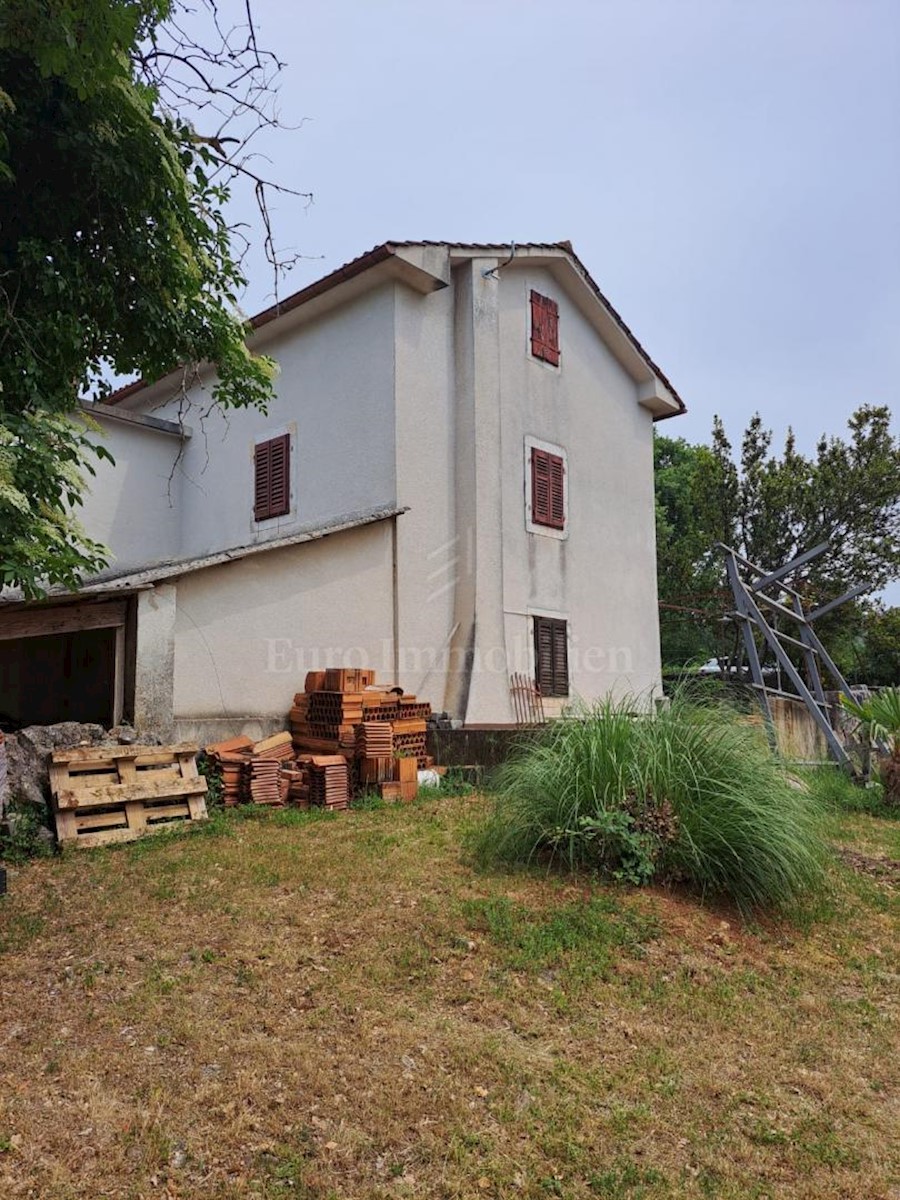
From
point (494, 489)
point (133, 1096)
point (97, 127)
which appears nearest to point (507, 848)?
point (133, 1096)

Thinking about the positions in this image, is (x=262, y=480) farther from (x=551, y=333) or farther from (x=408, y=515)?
(x=551, y=333)

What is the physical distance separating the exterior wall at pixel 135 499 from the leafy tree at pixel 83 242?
859 centimetres

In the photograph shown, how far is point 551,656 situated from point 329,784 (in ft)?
17.6

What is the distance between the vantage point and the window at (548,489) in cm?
1347

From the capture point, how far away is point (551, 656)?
13.3 m

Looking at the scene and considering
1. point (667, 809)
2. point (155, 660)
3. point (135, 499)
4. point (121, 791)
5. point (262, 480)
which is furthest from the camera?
point (135, 499)

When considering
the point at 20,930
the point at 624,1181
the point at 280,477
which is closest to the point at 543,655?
the point at 280,477

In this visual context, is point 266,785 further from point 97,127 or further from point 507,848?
point 97,127

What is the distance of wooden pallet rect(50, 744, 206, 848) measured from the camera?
23.9 ft

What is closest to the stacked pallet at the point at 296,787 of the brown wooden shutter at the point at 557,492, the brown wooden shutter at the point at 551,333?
the brown wooden shutter at the point at 557,492

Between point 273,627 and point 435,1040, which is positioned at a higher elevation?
point 273,627

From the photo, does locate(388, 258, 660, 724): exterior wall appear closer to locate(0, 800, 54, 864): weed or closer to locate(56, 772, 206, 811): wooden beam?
locate(56, 772, 206, 811): wooden beam

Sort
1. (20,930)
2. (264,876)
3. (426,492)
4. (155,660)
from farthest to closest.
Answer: (426,492)
(155,660)
(264,876)
(20,930)

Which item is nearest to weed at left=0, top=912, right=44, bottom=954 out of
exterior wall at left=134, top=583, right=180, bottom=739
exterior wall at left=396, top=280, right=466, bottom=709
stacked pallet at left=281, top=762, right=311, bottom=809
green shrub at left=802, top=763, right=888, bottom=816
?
exterior wall at left=134, top=583, right=180, bottom=739
